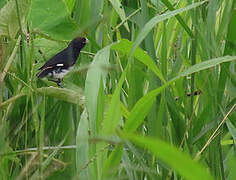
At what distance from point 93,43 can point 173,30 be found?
0.28 metres

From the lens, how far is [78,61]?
5.47 ft

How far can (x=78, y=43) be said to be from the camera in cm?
156

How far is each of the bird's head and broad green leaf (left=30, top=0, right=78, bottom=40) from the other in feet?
0.06

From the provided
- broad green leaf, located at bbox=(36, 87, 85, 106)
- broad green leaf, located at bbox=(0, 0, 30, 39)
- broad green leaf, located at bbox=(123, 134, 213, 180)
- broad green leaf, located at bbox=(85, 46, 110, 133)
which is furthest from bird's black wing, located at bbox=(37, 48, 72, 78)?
broad green leaf, located at bbox=(123, 134, 213, 180)

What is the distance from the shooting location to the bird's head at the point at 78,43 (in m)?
1.50

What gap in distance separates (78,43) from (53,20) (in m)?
0.09

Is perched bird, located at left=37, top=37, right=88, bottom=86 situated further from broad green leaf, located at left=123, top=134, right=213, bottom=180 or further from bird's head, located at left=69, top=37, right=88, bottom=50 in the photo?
broad green leaf, located at left=123, top=134, right=213, bottom=180

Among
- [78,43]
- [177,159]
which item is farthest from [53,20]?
[177,159]

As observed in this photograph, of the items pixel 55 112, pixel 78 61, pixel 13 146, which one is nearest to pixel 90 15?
pixel 78 61

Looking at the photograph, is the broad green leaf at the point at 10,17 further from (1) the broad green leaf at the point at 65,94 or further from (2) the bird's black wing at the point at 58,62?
(1) the broad green leaf at the point at 65,94

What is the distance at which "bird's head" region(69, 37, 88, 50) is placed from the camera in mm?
1504

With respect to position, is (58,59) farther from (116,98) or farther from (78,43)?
(116,98)

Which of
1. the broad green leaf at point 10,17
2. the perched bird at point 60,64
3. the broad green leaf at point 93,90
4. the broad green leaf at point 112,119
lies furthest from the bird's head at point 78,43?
the broad green leaf at point 112,119

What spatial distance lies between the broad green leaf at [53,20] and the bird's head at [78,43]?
0.02 meters
